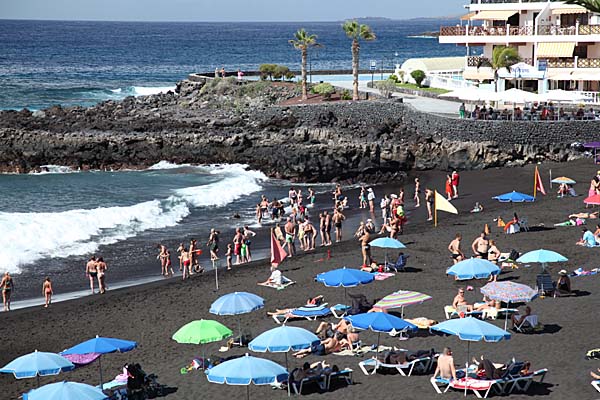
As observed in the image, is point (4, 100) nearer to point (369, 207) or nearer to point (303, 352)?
point (369, 207)

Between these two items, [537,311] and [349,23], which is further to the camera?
[349,23]

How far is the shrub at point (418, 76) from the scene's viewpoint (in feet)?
179

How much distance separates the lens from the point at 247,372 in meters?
14.7

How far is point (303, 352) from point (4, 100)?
66.2 m

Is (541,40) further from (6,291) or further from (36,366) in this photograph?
(36,366)

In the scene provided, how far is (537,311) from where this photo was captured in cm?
1961

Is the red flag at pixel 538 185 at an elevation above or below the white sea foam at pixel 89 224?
above

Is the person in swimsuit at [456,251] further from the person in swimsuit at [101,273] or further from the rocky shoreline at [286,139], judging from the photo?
the rocky shoreline at [286,139]

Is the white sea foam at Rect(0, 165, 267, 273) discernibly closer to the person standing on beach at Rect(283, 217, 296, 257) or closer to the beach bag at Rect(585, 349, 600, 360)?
the person standing on beach at Rect(283, 217, 296, 257)

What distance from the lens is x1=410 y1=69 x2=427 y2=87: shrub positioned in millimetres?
54625

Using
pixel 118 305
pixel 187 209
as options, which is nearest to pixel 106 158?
pixel 187 209

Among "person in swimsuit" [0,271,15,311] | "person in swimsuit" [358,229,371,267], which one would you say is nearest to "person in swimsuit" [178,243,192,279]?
"person in swimsuit" [0,271,15,311]

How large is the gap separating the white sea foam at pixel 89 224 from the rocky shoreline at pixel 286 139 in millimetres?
4968

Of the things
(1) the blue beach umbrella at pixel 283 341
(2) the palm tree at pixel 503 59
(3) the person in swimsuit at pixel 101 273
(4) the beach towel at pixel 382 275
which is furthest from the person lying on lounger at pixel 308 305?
(2) the palm tree at pixel 503 59
